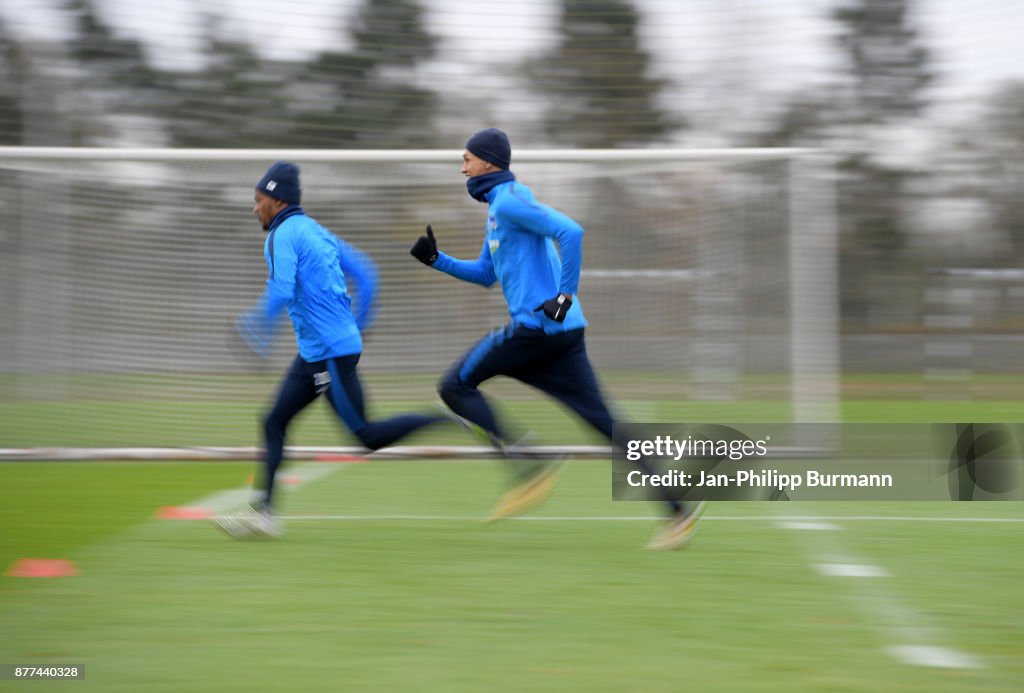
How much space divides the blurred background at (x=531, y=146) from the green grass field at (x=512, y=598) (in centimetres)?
294

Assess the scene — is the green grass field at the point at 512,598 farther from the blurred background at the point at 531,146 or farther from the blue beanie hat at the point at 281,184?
the blurred background at the point at 531,146

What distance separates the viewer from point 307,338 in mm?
6301

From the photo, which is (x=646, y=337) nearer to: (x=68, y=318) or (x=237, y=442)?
(x=237, y=442)

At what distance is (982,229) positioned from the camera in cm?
1384

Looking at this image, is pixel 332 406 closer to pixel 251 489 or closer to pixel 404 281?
pixel 251 489

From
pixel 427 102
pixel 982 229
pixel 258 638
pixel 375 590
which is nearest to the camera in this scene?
pixel 258 638

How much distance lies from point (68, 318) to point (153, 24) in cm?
438

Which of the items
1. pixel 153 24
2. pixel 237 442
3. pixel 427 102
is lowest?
pixel 237 442

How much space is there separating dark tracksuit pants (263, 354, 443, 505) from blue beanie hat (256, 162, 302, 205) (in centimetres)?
80

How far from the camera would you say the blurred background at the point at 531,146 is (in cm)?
1054

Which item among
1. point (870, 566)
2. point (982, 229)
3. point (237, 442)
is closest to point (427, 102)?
point (237, 442)

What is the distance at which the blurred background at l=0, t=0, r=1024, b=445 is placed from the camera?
10.5 meters

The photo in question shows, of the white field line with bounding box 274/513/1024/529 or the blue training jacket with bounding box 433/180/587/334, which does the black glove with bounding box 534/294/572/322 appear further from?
the white field line with bounding box 274/513/1024/529

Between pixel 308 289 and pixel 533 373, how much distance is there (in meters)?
1.17
